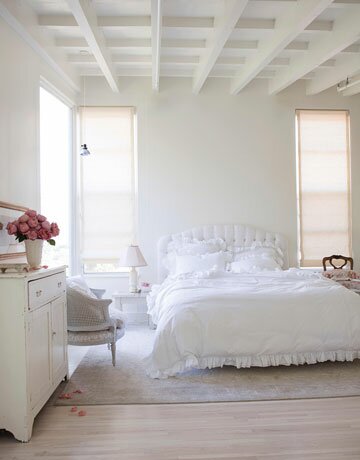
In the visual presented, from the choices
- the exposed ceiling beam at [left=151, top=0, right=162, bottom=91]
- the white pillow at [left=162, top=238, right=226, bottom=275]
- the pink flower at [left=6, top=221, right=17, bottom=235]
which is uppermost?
the exposed ceiling beam at [left=151, top=0, right=162, bottom=91]

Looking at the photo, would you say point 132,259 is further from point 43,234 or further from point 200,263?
point 43,234

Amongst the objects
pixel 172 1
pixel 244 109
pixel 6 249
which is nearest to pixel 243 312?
pixel 6 249

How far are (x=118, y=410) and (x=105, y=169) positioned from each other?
3885mm

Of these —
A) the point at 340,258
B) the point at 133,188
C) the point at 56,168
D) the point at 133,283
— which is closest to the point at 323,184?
the point at 340,258

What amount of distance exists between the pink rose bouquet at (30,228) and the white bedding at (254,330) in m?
1.35

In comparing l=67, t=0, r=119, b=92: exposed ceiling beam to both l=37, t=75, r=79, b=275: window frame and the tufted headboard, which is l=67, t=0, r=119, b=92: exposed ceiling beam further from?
the tufted headboard

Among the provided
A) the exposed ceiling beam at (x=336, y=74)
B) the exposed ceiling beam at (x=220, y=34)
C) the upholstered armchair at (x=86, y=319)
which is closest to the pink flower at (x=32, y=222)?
the upholstered armchair at (x=86, y=319)

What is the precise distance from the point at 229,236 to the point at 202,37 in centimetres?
274

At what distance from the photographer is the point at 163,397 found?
3203mm

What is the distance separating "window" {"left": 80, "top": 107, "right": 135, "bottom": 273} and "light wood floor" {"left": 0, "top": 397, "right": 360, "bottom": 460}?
3.19 m

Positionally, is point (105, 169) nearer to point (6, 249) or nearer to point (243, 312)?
point (6, 249)

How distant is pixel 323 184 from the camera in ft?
20.8

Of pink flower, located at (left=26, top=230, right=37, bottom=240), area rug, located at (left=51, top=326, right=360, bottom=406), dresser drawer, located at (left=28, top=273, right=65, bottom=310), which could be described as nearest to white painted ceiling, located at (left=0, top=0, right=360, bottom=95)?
pink flower, located at (left=26, top=230, right=37, bottom=240)

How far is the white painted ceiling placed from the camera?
392 centimetres
